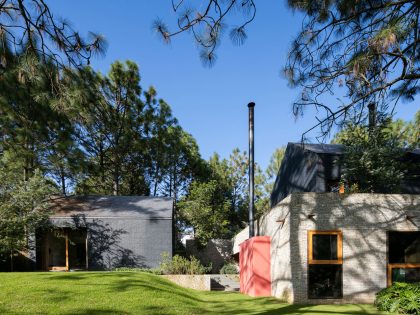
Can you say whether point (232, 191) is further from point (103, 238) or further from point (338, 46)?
point (338, 46)

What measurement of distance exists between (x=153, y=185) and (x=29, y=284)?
20910mm

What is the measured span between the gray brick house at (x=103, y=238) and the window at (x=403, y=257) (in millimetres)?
10568

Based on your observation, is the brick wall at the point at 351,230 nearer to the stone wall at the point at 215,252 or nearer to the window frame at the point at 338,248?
the window frame at the point at 338,248

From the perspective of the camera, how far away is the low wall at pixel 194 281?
47.6ft

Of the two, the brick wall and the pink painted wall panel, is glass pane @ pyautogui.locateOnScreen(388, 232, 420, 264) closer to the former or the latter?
the brick wall

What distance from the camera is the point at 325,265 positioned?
31.9ft

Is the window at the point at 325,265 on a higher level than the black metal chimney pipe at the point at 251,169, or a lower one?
lower

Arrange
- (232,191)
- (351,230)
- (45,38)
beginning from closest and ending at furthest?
(45,38)
(351,230)
(232,191)

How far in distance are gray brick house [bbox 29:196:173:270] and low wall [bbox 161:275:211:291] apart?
125 inches

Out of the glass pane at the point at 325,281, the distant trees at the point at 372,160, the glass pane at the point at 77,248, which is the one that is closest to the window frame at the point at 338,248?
the glass pane at the point at 325,281

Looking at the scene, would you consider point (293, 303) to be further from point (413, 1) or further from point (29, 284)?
point (413, 1)

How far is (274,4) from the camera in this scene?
21.8ft

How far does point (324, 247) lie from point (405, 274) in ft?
6.96

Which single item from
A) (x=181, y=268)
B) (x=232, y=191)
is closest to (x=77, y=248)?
(x=181, y=268)
